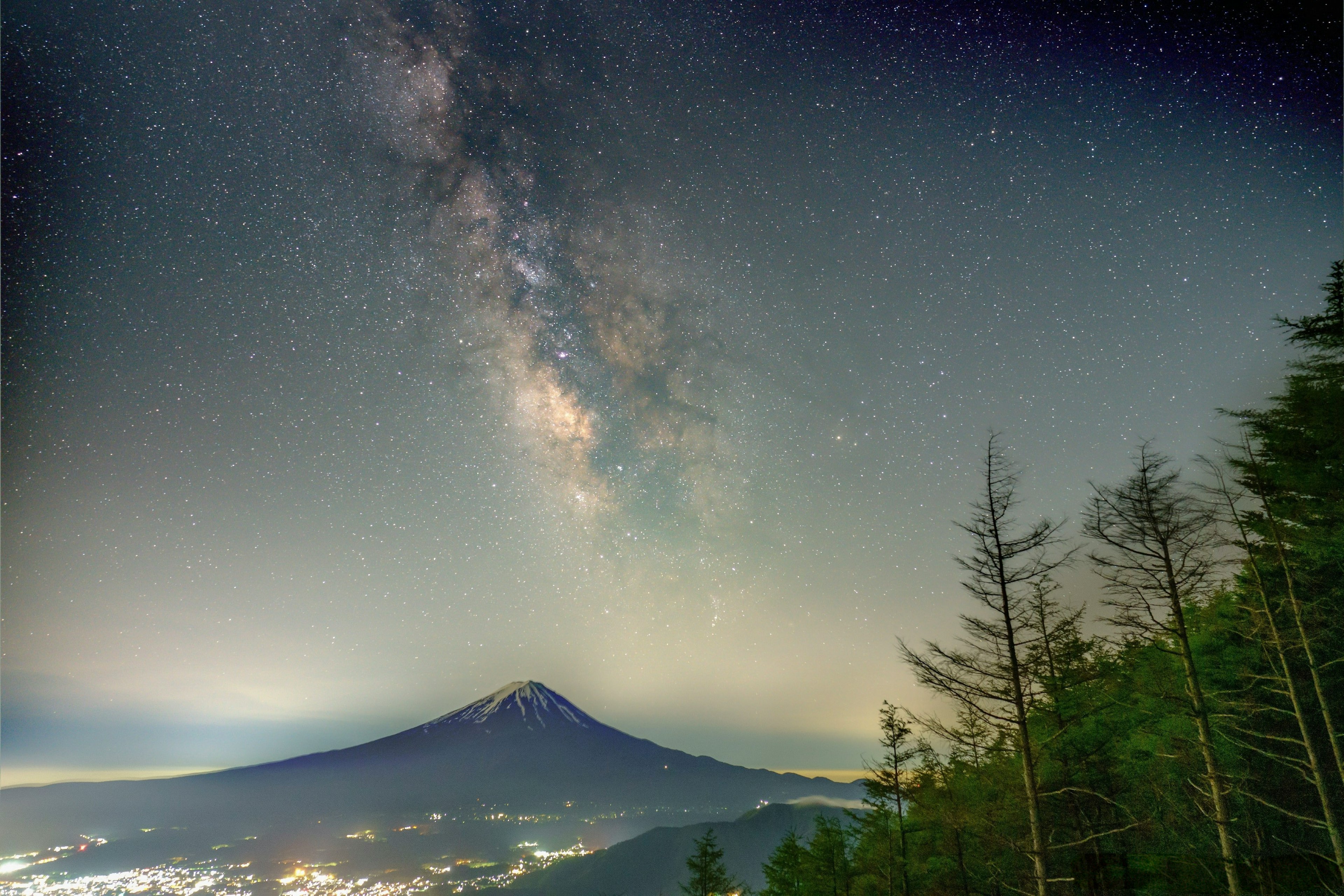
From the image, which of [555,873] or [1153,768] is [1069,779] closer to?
[1153,768]

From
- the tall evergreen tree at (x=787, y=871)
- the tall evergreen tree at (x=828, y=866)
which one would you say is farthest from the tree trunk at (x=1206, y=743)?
the tall evergreen tree at (x=787, y=871)

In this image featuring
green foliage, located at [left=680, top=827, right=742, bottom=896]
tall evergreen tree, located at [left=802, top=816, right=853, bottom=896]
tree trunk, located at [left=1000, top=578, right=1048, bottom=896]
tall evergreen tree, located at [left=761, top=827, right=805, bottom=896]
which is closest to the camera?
tree trunk, located at [left=1000, top=578, right=1048, bottom=896]

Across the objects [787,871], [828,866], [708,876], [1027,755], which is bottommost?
[708,876]

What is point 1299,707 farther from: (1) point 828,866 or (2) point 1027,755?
(1) point 828,866

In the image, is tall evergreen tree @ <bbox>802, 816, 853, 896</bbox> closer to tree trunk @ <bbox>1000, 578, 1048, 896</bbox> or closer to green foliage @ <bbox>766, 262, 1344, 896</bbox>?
green foliage @ <bbox>766, 262, 1344, 896</bbox>

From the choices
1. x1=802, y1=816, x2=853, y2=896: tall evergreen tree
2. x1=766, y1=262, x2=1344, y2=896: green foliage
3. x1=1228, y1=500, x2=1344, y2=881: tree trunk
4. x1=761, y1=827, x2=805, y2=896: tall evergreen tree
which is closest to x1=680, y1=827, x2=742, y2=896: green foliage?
x1=761, y1=827, x2=805, y2=896: tall evergreen tree

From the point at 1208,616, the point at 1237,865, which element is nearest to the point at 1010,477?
the point at 1208,616

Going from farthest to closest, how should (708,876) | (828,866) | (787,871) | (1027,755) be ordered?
(708,876), (787,871), (828,866), (1027,755)

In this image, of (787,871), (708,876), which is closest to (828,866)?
(787,871)

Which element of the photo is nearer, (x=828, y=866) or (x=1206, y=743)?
(x=1206, y=743)

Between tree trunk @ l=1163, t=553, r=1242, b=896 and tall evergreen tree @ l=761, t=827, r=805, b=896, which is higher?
tree trunk @ l=1163, t=553, r=1242, b=896

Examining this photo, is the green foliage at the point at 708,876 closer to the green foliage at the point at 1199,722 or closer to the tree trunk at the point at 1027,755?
the green foliage at the point at 1199,722
